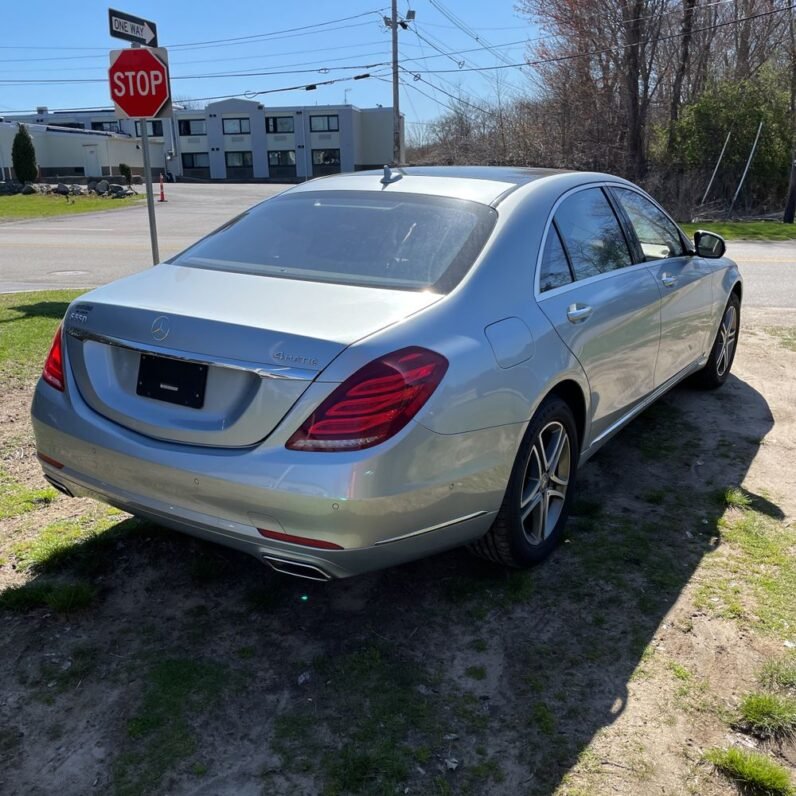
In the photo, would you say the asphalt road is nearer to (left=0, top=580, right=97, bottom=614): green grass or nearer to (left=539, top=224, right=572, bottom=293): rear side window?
(left=539, top=224, right=572, bottom=293): rear side window

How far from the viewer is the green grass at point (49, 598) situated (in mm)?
3100

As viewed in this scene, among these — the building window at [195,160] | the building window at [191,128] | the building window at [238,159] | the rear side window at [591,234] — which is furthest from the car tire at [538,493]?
the building window at [191,128]

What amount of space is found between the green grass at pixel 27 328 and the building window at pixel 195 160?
241 feet

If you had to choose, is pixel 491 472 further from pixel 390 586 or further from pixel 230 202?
pixel 230 202

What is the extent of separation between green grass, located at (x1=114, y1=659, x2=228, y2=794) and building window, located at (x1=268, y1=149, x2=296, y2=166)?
77.3 m

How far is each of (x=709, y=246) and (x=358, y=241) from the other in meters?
2.95

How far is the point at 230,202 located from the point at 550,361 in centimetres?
3582

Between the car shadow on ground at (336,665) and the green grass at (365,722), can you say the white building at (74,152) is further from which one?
the green grass at (365,722)

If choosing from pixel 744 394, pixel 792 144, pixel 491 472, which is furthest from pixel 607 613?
pixel 792 144

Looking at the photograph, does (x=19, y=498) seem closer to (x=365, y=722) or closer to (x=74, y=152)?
(x=365, y=722)

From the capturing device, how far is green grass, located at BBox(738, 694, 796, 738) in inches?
99.9

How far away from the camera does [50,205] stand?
33.8 meters

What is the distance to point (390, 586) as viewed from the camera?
133 inches

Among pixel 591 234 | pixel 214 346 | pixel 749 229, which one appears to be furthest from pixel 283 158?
pixel 214 346
